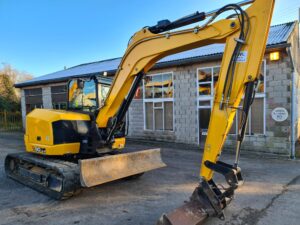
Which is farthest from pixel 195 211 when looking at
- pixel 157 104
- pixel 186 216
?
pixel 157 104

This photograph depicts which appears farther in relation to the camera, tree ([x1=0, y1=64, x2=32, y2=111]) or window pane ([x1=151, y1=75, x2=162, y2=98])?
tree ([x1=0, y1=64, x2=32, y2=111])

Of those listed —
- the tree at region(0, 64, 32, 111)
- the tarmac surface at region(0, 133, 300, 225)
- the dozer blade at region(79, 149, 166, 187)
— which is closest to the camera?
the tarmac surface at region(0, 133, 300, 225)

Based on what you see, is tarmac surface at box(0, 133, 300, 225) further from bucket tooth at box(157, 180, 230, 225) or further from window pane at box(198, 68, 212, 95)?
window pane at box(198, 68, 212, 95)

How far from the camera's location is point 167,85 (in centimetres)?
1177

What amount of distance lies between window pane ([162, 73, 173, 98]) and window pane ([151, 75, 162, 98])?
24cm

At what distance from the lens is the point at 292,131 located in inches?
328

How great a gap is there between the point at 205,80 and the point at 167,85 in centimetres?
201

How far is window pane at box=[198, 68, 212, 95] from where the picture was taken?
1035 cm

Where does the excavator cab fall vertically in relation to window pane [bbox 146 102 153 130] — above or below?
above

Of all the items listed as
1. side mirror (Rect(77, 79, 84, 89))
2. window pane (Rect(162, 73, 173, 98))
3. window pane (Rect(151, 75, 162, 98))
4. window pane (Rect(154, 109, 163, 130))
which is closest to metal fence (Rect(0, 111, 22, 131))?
window pane (Rect(154, 109, 163, 130))

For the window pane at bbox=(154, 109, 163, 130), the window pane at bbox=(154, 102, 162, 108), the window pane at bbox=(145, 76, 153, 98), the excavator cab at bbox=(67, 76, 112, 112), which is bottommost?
the window pane at bbox=(154, 109, 163, 130)

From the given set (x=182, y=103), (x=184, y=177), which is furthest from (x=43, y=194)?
(x=182, y=103)

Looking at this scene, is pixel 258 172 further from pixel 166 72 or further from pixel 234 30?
pixel 166 72

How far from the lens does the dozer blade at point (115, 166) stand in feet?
14.1
